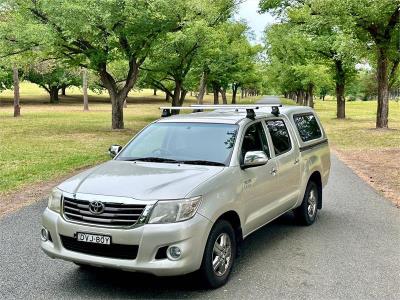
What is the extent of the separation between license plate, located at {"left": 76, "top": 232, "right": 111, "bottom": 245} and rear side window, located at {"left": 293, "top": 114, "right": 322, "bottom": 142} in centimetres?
390

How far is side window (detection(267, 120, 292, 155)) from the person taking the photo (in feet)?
22.0

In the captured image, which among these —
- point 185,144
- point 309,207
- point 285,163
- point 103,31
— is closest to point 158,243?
point 185,144

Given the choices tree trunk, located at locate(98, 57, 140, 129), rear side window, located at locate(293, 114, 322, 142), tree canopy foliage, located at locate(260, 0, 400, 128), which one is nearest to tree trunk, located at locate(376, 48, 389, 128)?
tree canopy foliage, located at locate(260, 0, 400, 128)

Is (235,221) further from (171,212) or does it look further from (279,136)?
(279,136)

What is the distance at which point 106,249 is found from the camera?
15.4 ft

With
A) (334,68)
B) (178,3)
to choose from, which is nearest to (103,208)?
(178,3)

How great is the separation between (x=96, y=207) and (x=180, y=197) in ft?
2.57

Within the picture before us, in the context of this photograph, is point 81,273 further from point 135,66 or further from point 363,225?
point 135,66

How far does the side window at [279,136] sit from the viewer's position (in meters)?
6.70

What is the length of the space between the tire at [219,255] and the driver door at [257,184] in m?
0.42

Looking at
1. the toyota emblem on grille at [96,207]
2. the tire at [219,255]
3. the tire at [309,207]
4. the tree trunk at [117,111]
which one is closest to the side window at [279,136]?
the tire at [309,207]

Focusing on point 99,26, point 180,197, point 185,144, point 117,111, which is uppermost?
point 99,26

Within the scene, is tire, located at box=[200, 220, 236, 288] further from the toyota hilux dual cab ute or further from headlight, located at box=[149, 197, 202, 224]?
headlight, located at box=[149, 197, 202, 224]

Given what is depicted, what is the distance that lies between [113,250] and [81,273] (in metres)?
1.08
